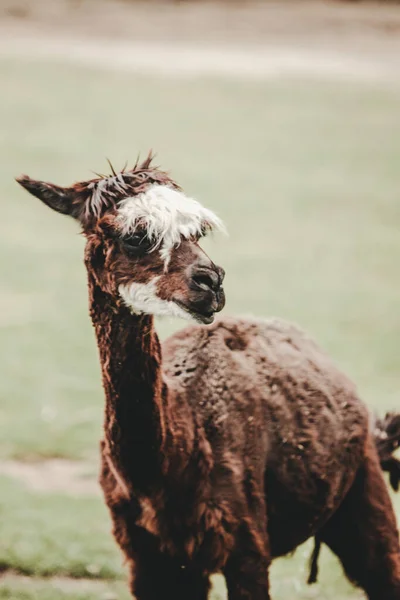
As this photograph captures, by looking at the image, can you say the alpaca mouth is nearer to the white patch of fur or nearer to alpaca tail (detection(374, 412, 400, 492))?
the white patch of fur

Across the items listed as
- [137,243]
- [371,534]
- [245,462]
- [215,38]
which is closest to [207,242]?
[371,534]

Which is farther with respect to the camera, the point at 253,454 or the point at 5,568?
the point at 5,568

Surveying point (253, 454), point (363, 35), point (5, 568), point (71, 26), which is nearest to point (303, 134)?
point (363, 35)

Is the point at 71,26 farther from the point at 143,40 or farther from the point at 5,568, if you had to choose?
the point at 5,568

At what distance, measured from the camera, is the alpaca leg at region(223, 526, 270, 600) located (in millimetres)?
3701

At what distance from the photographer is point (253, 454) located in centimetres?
380

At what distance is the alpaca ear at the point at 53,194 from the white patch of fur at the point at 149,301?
0.38 meters

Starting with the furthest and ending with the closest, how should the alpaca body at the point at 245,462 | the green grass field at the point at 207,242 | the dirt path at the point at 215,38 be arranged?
the dirt path at the point at 215,38, the green grass field at the point at 207,242, the alpaca body at the point at 245,462

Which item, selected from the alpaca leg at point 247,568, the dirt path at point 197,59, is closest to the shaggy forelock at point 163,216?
the alpaca leg at point 247,568

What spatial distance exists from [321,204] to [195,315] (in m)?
16.5

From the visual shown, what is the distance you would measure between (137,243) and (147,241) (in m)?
0.03

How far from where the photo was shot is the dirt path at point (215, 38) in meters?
27.5

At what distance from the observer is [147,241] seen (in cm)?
336

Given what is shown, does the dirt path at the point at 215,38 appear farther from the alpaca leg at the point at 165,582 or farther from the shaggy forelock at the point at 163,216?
the shaggy forelock at the point at 163,216
